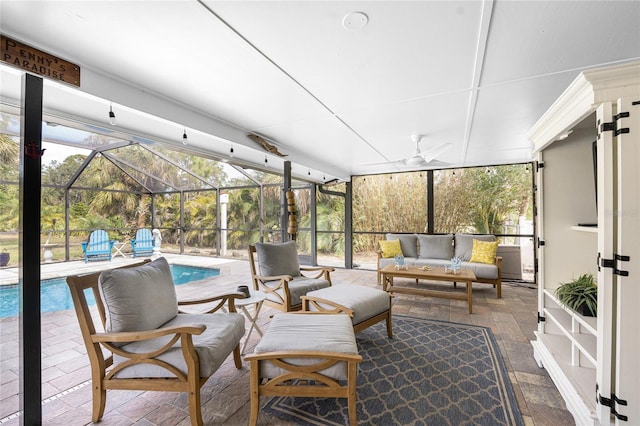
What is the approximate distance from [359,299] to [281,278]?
86 centimetres

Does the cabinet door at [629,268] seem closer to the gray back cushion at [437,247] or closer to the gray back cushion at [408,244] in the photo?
the gray back cushion at [437,247]

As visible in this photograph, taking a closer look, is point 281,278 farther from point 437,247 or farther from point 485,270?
point 437,247

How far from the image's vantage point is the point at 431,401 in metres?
1.90

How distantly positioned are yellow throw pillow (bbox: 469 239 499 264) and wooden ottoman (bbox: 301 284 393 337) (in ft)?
9.24

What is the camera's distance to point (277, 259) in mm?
3498

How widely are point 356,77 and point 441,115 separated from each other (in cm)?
133

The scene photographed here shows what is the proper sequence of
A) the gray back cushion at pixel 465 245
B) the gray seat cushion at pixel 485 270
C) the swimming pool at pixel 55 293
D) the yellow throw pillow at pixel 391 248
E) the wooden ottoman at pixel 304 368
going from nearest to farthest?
the wooden ottoman at pixel 304 368
the swimming pool at pixel 55 293
the gray seat cushion at pixel 485 270
the gray back cushion at pixel 465 245
the yellow throw pillow at pixel 391 248

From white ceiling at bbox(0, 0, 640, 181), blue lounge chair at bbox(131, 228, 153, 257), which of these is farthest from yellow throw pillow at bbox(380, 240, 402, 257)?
blue lounge chair at bbox(131, 228, 153, 257)

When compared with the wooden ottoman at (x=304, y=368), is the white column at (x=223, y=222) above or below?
above

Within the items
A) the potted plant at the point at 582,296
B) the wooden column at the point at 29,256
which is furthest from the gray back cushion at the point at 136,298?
the potted plant at the point at 582,296

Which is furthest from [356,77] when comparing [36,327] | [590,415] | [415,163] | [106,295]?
[36,327]

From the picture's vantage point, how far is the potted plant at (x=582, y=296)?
5.93 ft

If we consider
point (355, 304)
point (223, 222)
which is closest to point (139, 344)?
point (355, 304)

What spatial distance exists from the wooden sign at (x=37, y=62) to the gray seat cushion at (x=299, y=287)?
2477 mm
